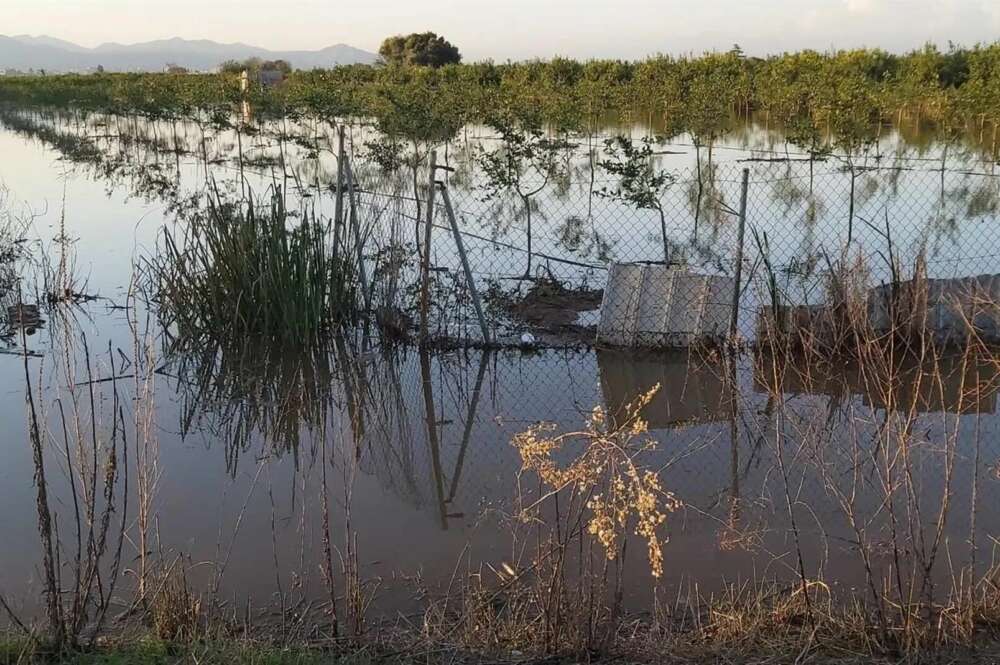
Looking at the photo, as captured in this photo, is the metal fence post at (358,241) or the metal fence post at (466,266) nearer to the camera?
the metal fence post at (466,266)

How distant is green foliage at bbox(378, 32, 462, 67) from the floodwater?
165 ft

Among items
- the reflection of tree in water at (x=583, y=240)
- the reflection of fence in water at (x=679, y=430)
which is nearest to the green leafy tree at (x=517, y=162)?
the reflection of tree in water at (x=583, y=240)

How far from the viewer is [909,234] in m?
11.4

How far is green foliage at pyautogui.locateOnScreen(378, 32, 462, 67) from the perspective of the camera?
57875 millimetres

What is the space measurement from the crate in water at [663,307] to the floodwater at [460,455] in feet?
0.56

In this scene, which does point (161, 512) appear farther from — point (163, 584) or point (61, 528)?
point (163, 584)

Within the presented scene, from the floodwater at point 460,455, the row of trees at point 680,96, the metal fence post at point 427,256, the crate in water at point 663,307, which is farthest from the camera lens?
the row of trees at point 680,96

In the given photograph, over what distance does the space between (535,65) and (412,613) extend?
1405 inches

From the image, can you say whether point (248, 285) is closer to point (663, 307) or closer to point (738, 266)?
point (663, 307)

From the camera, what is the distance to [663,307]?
7.04 meters

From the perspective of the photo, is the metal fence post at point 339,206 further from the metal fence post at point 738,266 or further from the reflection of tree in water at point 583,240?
the reflection of tree in water at point 583,240

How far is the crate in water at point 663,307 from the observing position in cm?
697

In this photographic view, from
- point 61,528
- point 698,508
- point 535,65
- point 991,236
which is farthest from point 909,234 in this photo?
point 535,65

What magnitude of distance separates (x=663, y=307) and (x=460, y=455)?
227cm
